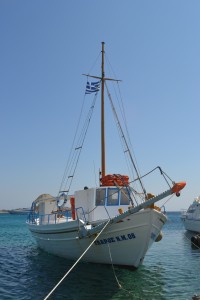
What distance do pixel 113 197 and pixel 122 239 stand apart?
333 cm

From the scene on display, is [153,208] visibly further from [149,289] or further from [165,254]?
[165,254]

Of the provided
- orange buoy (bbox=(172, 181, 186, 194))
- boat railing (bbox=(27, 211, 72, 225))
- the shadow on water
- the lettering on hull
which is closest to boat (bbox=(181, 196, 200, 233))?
boat railing (bbox=(27, 211, 72, 225))

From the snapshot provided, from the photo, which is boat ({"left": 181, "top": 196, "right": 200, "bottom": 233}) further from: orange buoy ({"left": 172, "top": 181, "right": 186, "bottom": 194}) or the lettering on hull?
orange buoy ({"left": 172, "top": 181, "right": 186, "bottom": 194})

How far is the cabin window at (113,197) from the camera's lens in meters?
19.0

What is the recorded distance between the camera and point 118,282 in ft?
49.7

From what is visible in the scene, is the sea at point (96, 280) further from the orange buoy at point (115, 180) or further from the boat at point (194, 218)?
the boat at point (194, 218)

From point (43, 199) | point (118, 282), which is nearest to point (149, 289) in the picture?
point (118, 282)

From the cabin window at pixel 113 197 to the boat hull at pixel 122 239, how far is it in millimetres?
2676

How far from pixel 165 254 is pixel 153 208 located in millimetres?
12475

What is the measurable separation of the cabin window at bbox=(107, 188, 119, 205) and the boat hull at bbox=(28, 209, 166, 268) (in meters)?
2.68

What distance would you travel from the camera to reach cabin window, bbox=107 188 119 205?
19031 mm

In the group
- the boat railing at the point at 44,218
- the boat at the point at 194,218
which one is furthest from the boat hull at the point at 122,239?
the boat at the point at 194,218

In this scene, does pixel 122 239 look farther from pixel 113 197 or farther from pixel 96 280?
pixel 113 197

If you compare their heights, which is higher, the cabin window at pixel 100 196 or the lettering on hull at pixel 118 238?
the cabin window at pixel 100 196
